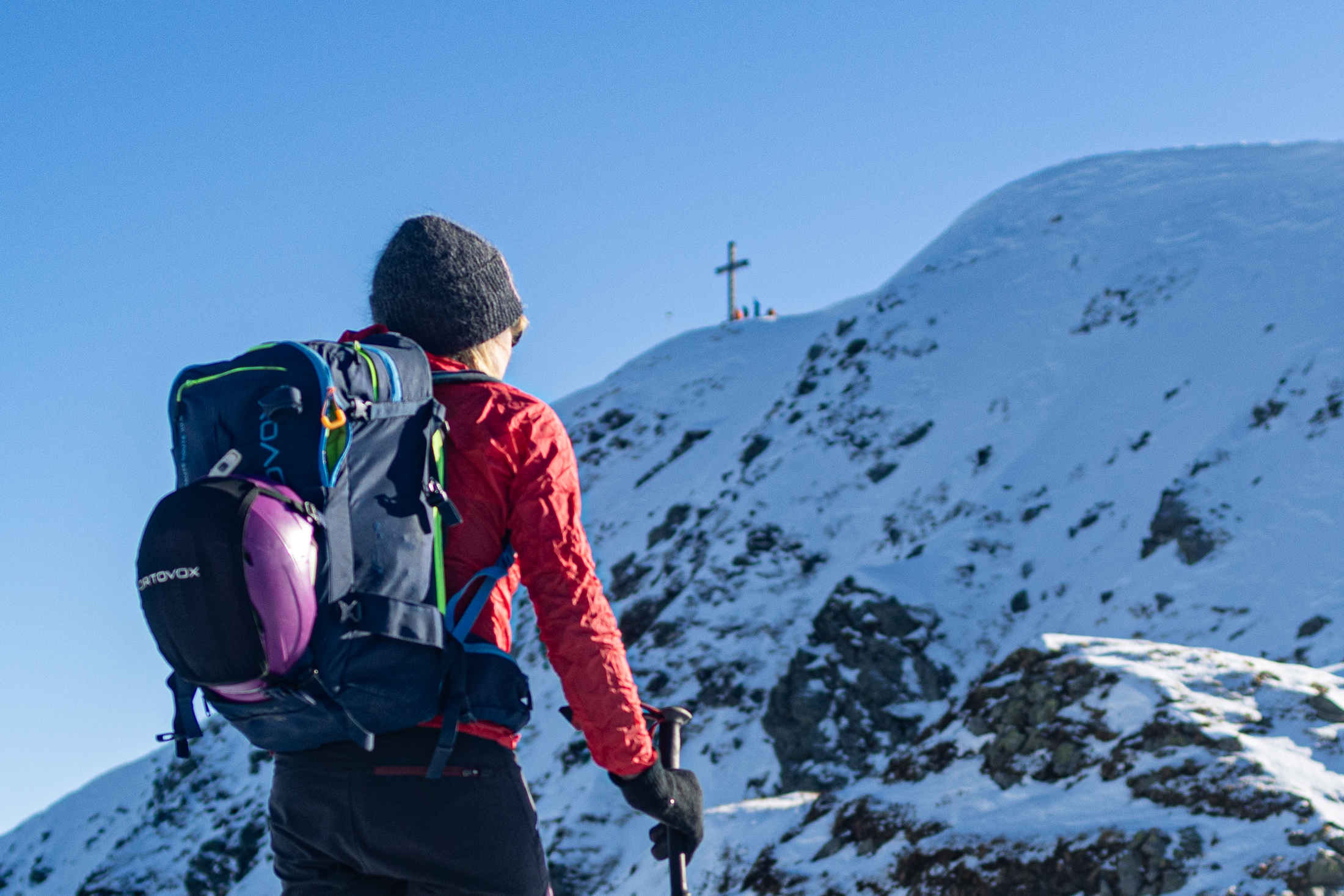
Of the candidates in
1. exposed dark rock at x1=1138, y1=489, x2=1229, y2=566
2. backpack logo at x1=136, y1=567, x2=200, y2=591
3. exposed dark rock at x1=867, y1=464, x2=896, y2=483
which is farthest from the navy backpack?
exposed dark rock at x1=867, y1=464, x2=896, y2=483

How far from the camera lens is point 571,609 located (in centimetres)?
236

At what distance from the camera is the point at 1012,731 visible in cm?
642

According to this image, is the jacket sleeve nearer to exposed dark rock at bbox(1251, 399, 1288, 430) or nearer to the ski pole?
the ski pole

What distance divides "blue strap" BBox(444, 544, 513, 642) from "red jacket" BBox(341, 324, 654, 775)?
21 millimetres

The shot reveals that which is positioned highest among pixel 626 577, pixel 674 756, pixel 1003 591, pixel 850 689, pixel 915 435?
pixel 674 756

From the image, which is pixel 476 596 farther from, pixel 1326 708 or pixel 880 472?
pixel 880 472

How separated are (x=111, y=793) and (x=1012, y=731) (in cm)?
2811

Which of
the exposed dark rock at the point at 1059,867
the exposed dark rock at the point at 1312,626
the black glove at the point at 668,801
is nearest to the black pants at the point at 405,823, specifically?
the black glove at the point at 668,801

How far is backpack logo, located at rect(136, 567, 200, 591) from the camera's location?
1934 millimetres

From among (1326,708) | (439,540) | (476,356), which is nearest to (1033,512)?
(1326,708)

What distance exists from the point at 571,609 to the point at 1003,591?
43.3 ft

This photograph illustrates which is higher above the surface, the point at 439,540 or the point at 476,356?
the point at 476,356

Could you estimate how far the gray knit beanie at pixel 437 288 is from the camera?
266 cm

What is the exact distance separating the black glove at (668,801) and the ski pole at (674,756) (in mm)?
13
